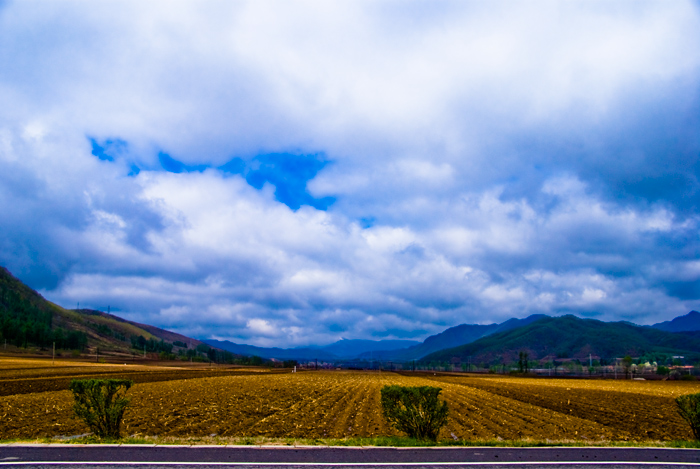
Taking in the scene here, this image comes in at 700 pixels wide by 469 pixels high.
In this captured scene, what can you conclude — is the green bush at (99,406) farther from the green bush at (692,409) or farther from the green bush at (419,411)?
the green bush at (692,409)

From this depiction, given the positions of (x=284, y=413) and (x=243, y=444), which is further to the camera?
(x=284, y=413)

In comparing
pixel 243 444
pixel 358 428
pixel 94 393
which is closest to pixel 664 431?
pixel 358 428

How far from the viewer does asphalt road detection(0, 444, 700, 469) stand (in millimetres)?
12250

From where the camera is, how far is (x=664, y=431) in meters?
25.6

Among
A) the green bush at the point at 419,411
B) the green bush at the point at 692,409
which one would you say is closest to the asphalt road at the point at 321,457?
the green bush at the point at 419,411

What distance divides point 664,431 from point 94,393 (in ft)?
91.9

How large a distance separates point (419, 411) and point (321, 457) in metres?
5.16

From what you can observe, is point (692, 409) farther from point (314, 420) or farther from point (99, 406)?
point (99, 406)

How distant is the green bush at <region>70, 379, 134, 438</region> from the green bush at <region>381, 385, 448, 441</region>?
31.4ft

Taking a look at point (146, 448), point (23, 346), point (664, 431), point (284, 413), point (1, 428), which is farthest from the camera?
point (23, 346)

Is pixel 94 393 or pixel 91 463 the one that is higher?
pixel 94 393

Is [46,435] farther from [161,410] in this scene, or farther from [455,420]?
[455,420]

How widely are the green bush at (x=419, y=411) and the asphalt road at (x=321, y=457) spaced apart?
6.27 ft

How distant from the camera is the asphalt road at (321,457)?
40.2ft
